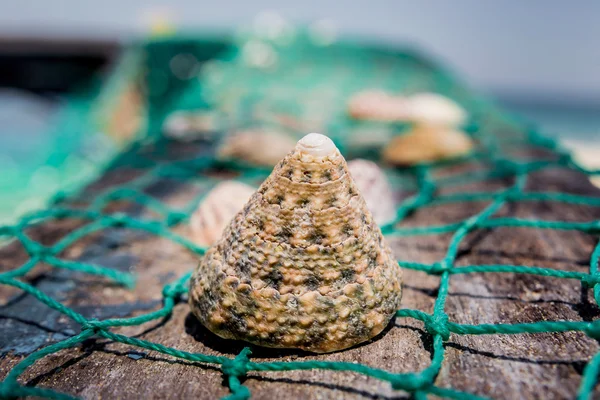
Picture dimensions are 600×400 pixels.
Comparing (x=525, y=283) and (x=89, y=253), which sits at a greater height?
(x=525, y=283)

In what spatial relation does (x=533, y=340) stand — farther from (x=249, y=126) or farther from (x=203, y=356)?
(x=249, y=126)

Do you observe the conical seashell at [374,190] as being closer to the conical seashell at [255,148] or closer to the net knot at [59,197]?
the conical seashell at [255,148]

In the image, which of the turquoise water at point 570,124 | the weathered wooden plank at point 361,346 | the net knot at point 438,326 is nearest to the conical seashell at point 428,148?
the weathered wooden plank at point 361,346

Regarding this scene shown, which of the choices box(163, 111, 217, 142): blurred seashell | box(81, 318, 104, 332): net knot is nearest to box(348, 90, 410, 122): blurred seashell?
box(163, 111, 217, 142): blurred seashell

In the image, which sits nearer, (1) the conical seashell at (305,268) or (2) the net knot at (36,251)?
(1) the conical seashell at (305,268)

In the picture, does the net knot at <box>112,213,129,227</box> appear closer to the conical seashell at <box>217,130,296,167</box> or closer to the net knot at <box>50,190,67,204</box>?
the net knot at <box>50,190,67,204</box>

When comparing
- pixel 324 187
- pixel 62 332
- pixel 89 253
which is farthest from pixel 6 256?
pixel 324 187
